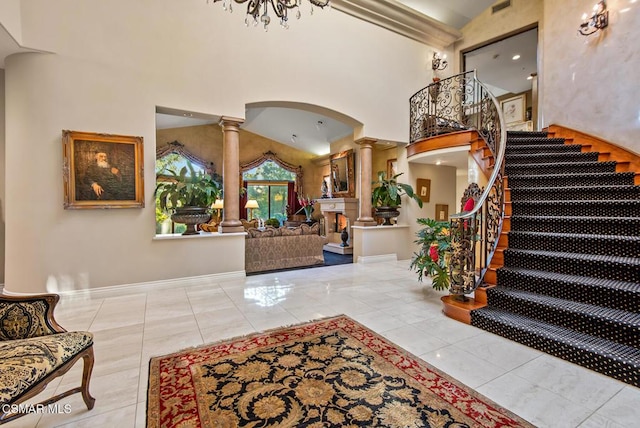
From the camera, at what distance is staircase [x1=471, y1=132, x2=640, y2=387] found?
2.16 metres

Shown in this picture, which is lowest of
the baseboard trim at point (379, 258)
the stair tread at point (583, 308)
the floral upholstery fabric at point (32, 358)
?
the baseboard trim at point (379, 258)

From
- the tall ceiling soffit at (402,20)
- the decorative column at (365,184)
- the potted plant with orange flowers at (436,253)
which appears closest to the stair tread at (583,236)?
the potted plant with orange flowers at (436,253)

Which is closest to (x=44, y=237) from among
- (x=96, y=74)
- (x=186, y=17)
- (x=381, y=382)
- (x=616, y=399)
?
(x=96, y=74)

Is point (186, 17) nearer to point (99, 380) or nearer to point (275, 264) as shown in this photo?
point (275, 264)

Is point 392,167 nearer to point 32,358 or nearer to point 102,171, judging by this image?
point 102,171

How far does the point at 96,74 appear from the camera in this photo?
3.84 meters

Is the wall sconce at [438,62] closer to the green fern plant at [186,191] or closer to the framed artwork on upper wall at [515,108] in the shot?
the framed artwork on upper wall at [515,108]

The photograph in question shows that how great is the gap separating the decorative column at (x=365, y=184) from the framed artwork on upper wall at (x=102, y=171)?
4.17 m

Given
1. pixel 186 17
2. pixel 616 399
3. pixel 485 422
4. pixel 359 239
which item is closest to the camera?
pixel 485 422

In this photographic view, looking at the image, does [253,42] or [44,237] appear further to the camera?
[253,42]

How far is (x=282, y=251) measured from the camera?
568cm

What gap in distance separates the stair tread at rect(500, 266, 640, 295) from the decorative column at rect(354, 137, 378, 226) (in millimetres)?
3443

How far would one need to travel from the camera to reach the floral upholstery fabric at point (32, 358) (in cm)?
122

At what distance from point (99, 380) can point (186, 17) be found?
4895mm
